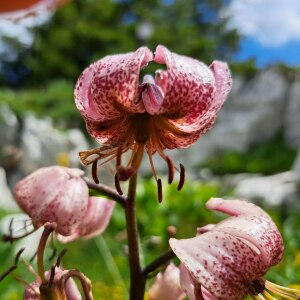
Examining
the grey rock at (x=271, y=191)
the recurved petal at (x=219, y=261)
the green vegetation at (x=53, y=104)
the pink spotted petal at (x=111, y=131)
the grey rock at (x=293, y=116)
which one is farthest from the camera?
the grey rock at (x=293, y=116)

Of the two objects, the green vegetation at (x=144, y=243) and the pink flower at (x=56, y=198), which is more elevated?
the pink flower at (x=56, y=198)

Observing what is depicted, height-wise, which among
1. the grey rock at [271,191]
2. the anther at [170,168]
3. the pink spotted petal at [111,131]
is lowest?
the grey rock at [271,191]

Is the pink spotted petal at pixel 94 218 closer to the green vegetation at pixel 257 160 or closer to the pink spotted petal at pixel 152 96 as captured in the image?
the pink spotted petal at pixel 152 96

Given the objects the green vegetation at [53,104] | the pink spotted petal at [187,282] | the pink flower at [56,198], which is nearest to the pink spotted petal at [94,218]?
the pink flower at [56,198]

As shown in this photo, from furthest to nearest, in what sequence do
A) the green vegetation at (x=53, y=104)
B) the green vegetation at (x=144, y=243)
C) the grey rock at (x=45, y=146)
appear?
the green vegetation at (x=53, y=104)
the grey rock at (x=45, y=146)
the green vegetation at (x=144, y=243)

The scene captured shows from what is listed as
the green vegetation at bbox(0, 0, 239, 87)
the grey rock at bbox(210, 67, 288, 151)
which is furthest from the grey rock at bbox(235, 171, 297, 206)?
the green vegetation at bbox(0, 0, 239, 87)

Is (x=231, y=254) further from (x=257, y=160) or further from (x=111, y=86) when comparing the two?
(x=257, y=160)

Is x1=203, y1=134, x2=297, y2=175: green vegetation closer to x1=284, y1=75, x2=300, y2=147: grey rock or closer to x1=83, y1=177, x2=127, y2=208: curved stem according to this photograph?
x1=284, y1=75, x2=300, y2=147: grey rock

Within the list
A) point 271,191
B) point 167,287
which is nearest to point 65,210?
point 167,287
